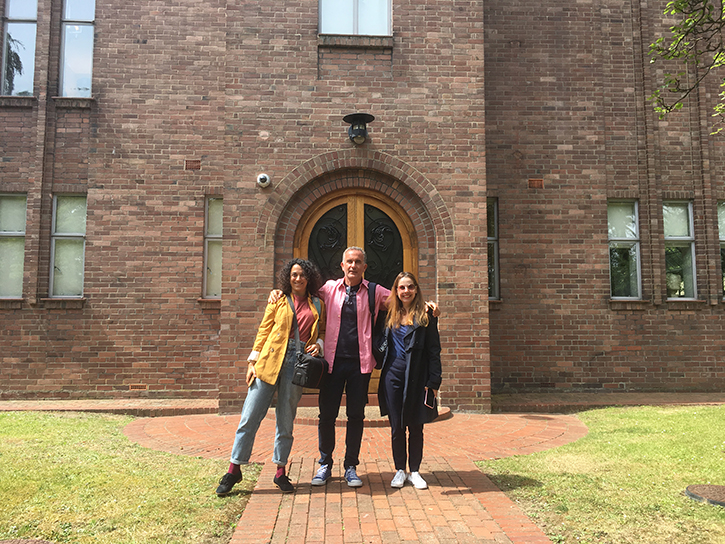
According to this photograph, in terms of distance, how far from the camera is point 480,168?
7.84 meters

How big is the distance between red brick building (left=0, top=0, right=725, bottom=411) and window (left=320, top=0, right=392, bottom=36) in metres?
0.04

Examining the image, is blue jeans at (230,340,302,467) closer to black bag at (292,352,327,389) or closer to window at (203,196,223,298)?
black bag at (292,352,327,389)

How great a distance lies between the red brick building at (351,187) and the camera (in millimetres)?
7777

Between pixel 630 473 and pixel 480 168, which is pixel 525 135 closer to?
pixel 480 168

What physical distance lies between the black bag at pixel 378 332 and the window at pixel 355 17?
5099 mm

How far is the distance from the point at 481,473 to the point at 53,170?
834 cm

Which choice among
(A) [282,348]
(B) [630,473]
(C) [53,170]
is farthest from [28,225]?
(B) [630,473]

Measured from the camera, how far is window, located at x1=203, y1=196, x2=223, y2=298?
29.9ft

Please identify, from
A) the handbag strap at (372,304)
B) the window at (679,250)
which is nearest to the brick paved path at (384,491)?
the handbag strap at (372,304)

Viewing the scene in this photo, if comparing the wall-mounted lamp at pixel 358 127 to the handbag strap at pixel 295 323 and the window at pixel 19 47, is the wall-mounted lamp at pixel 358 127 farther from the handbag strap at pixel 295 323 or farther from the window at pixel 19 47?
the window at pixel 19 47

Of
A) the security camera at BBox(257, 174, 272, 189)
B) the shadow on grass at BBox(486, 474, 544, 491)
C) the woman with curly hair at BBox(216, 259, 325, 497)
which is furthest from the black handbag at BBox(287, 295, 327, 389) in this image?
the security camera at BBox(257, 174, 272, 189)

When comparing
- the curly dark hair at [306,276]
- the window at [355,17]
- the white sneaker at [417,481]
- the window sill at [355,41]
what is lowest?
the white sneaker at [417,481]

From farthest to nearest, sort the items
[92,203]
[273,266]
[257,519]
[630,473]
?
[92,203]
[273,266]
[630,473]
[257,519]

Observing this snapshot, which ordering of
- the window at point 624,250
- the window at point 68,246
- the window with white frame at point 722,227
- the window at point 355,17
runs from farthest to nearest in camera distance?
1. the window with white frame at point 722,227
2. the window at point 624,250
3. the window at point 68,246
4. the window at point 355,17
